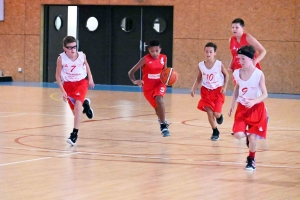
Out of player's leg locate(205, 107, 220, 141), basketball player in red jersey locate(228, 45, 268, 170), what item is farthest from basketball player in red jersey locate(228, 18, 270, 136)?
basketball player in red jersey locate(228, 45, 268, 170)

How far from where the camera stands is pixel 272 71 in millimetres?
20125

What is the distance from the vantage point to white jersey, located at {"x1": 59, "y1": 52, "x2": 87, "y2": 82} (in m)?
9.48

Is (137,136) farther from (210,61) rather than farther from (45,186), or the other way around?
(45,186)

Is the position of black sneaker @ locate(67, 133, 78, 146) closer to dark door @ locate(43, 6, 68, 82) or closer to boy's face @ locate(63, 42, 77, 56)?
boy's face @ locate(63, 42, 77, 56)

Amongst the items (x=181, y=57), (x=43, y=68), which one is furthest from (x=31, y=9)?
(x=181, y=57)

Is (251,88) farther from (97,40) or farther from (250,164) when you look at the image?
(97,40)

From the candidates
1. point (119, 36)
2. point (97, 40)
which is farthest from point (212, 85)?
point (97, 40)

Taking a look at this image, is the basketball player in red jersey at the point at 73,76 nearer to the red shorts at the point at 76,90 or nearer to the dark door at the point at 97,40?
the red shorts at the point at 76,90

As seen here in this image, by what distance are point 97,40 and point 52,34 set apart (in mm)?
1744

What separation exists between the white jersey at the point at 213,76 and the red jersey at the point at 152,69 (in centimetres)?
72

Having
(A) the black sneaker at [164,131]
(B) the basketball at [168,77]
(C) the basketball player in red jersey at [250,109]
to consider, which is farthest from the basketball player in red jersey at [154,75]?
(C) the basketball player in red jersey at [250,109]

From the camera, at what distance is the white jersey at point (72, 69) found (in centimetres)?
948

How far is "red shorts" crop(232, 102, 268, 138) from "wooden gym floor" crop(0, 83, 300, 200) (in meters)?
0.44

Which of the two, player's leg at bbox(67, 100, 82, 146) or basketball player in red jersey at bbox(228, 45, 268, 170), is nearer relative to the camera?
basketball player in red jersey at bbox(228, 45, 268, 170)
